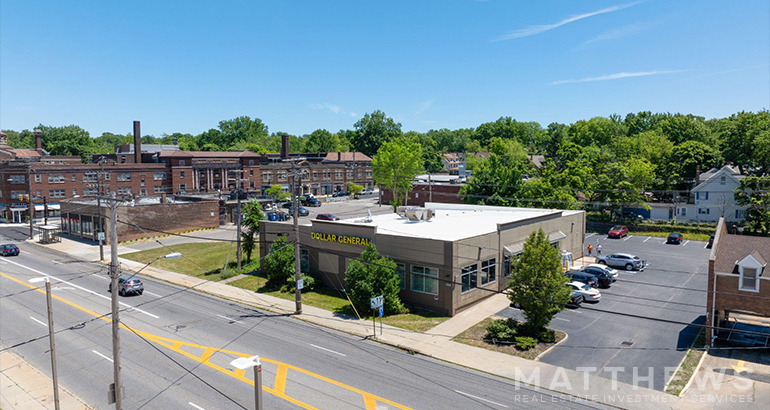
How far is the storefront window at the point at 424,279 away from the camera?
3155cm

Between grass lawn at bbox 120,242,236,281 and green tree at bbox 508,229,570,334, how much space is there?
27.2m

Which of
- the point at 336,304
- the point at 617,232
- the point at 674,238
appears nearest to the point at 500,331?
the point at 336,304

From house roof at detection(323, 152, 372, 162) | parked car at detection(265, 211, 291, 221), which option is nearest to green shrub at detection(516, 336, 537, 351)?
parked car at detection(265, 211, 291, 221)

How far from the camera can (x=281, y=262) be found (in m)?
37.5

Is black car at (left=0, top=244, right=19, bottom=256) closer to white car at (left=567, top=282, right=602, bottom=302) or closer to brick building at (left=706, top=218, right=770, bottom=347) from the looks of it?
→ white car at (left=567, top=282, right=602, bottom=302)

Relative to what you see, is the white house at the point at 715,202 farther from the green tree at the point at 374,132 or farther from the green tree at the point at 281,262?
the green tree at the point at 374,132

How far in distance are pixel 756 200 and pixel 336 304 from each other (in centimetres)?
5127

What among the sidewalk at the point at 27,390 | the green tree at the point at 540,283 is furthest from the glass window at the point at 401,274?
the sidewalk at the point at 27,390

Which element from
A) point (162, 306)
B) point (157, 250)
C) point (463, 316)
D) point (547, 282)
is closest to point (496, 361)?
point (547, 282)

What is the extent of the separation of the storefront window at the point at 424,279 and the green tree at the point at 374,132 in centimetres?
11101

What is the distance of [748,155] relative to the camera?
7800 centimetres

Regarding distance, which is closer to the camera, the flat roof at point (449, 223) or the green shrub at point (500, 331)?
the green shrub at point (500, 331)

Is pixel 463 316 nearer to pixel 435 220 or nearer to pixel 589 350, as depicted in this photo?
pixel 589 350

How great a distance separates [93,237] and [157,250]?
1375 centimetres
